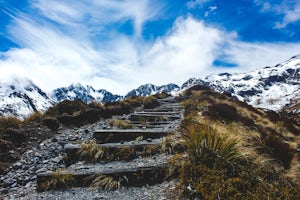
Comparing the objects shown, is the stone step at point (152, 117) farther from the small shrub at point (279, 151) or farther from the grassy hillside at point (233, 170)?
the grassy hillside at point (233, 170)

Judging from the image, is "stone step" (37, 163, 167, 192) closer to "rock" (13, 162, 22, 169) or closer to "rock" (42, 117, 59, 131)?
"rock" (13, 162, 22, 169)

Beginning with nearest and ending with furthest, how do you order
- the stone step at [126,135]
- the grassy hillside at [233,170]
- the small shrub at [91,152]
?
the grassy hillside at [233,170], the small shrub at [91,152], the stone step at [126,135]

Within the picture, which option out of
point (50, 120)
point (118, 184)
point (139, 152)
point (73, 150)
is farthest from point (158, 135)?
point (50, 120)

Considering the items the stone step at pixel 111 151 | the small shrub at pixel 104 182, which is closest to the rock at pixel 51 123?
the stone step at pixel 111 151

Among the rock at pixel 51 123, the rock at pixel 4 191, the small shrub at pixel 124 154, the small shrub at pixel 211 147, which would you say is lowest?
the rock at pixel 4 191

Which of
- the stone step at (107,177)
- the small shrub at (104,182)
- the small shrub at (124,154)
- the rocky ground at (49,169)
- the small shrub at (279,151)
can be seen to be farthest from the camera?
the small shrub at (124,154)

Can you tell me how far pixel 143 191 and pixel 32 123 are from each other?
7627 mm

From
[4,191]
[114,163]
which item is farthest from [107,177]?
[4,191]

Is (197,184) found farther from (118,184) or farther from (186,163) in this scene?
(118,184)

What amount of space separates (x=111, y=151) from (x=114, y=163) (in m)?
0.64

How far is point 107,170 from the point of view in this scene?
248 inches

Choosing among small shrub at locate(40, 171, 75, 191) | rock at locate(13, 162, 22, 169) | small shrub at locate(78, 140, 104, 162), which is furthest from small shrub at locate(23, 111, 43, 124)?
small shrub at locate(40, 171, 75, 191)

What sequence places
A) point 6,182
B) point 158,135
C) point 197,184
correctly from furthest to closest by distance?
point 158,135, point 6,182, point 197,184

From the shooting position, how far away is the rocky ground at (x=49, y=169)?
18.3 feet
